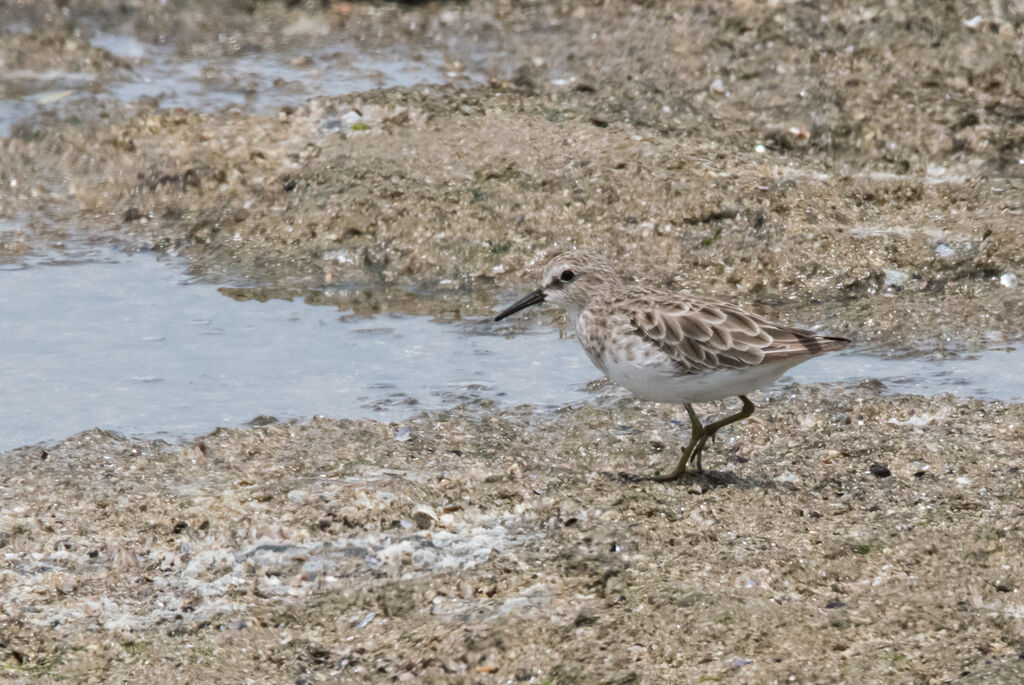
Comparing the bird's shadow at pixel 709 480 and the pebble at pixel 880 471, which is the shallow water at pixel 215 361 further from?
the pebble at pixel 880 471

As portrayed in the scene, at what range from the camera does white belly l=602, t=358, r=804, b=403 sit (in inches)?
209

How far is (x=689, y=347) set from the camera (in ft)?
17.4

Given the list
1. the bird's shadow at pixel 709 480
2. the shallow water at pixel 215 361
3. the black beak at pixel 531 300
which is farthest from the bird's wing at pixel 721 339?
the shallow water at pixel 215 361

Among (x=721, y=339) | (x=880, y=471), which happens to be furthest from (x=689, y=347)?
(x=880, y=471)

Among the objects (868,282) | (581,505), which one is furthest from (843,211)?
(581,505)

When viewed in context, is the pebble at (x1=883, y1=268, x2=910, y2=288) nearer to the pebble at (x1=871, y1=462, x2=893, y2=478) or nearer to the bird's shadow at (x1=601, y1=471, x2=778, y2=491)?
the pebble at (x1=871, y1=462, x2=893, y2=478)

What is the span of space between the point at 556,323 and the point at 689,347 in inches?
91.1

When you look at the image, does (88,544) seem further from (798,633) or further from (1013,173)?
(1013,173)

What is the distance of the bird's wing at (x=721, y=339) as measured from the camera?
5270 mm

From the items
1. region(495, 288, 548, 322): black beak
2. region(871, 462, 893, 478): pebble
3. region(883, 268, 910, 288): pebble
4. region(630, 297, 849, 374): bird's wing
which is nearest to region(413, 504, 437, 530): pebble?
region(630, 297, 849, 374): bird's wing

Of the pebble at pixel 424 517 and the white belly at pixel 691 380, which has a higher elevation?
the white belly at pixel 691 380

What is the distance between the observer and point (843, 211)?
8.14 metres

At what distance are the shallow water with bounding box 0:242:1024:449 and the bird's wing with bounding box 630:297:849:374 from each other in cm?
122

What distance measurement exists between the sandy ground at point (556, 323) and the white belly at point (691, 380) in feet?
1.29
